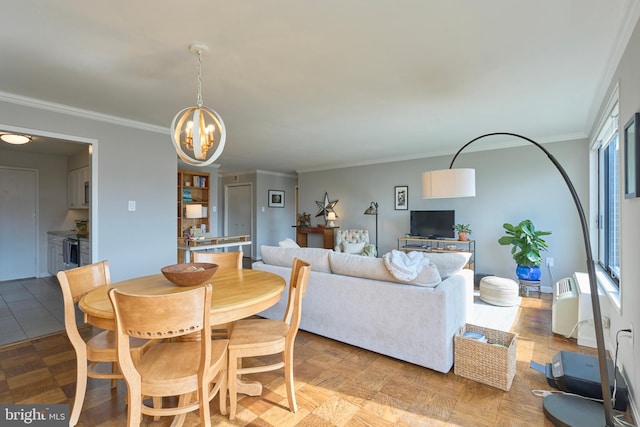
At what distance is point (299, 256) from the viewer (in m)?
3.01

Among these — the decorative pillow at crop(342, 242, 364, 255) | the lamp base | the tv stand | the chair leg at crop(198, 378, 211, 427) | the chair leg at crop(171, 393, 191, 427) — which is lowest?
the lamp base

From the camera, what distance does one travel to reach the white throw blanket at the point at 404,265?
2.32 meters

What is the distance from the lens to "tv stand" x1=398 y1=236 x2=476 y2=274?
5.08 meters

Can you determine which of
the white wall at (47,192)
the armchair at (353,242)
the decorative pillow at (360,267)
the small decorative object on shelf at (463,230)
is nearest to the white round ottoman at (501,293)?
the small decorative object on shelf at (463,230)

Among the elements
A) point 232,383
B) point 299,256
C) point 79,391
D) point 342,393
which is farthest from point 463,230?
point 79,391

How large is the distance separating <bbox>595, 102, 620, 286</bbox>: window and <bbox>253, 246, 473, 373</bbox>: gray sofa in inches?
63.2

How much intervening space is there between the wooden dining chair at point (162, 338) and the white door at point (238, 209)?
6408mm

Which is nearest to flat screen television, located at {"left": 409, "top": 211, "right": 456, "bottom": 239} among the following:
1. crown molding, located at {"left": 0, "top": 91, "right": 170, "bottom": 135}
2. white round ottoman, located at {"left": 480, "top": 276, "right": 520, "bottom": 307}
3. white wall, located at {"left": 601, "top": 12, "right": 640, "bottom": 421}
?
white round ottoman, located at {"left": 480, "top": 276, "right": 520, "bottom": 307}

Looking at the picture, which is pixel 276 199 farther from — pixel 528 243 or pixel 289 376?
pixel 289 376

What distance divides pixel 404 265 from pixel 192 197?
541 cm

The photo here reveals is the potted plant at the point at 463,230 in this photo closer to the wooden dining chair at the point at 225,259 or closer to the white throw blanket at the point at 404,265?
the white throw blanket at the point at 404,265

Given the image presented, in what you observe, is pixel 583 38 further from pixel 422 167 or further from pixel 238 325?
pixel 422 167

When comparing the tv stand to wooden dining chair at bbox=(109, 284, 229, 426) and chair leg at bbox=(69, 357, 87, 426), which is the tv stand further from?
chair leg at bbox=(69, 357, 87, 426)

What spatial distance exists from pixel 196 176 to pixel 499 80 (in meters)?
5.69
